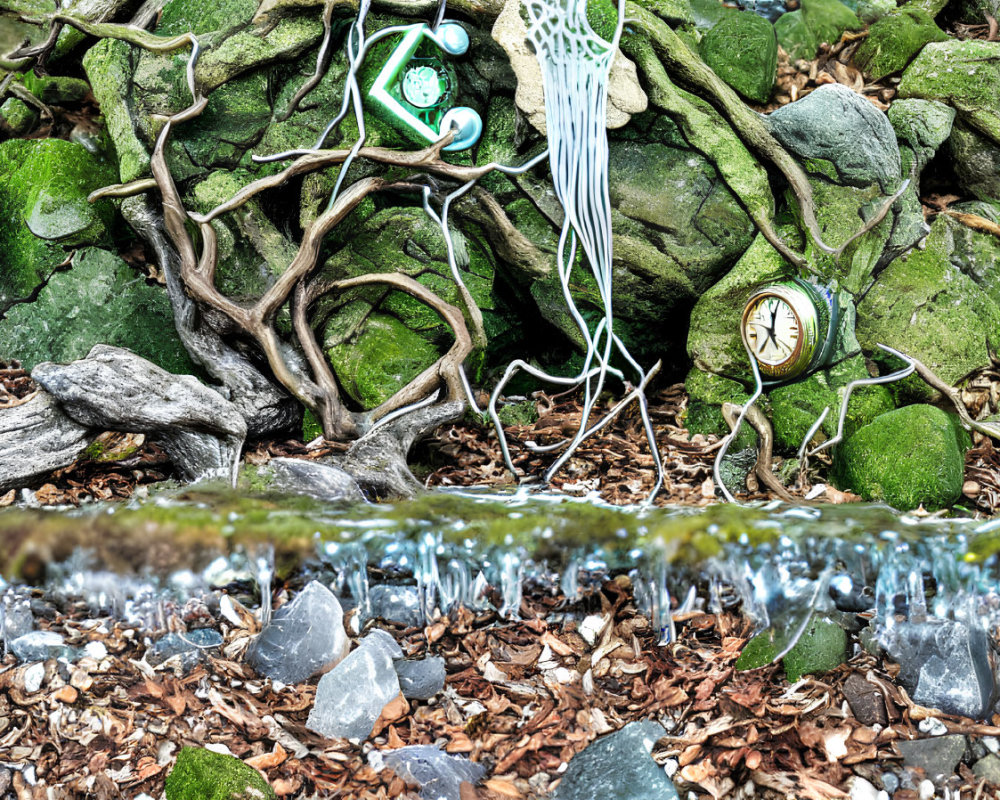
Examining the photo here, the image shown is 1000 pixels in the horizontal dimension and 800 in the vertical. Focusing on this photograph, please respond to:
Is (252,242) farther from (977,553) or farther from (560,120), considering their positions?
(977,553)

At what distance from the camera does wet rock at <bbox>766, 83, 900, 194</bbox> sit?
3.75 m

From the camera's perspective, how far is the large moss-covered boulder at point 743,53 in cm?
408

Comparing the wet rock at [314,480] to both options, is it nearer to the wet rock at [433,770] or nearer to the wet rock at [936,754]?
the wet rock at [433,770]

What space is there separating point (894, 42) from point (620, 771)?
4.16 meters

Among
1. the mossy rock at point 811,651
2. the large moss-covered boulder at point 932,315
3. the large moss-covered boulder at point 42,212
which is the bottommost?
the mossy rock at point 811,651

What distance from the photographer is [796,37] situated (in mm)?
4621

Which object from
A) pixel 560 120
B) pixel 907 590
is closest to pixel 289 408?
pixel 560 120

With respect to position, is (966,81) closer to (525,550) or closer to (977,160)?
(977,160)

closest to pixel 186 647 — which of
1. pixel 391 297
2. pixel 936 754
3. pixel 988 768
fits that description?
pixel 391 297

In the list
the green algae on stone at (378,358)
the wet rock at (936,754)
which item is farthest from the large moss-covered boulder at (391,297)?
the wet rock at (936,754)

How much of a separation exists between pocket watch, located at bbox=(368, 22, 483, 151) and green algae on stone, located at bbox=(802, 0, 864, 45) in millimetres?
2257

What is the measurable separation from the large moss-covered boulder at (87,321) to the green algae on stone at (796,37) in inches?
145

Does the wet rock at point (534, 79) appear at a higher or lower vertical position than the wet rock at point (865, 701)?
higher

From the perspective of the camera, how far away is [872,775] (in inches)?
88.8
